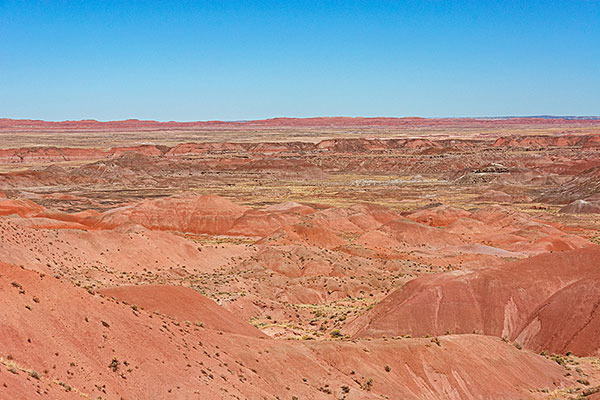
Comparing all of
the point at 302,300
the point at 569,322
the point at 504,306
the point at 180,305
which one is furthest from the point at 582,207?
the point at 180,305

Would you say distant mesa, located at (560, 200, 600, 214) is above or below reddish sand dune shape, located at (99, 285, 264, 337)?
below

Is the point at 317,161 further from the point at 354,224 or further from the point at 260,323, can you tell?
the point at 260,323

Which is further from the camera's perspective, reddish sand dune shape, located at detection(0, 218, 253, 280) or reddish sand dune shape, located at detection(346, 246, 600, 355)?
reddish sand dune shape, located at detection(0, 218, 253, 280)

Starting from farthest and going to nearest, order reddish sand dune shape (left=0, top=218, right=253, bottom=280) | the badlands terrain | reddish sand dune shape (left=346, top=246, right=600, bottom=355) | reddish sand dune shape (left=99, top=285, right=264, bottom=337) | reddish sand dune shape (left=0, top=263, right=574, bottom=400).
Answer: reddish sand dune shape (left=0, top=218, right=253, bottom=280) → reddish sand dune shape (left=346, top=246, right=600, bottom=355) → reddish sand dune shape (left=99, top=285, right=264, bottom=337) → the badlands terrain → reddish sand dune shape (left=0, top=263, right=574, bottom=400)

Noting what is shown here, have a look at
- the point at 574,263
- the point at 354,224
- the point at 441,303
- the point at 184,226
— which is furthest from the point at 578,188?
the point at 441,303

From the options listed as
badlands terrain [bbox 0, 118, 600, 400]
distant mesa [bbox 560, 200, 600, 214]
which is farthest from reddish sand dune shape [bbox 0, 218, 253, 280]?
distant mesa [bbox 560, 200, 600, 214]

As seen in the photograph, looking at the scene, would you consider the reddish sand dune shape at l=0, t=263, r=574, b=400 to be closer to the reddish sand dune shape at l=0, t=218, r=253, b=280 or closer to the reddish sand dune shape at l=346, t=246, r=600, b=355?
the reddish sand dune shape at l=346, t=246, r=600, b=355

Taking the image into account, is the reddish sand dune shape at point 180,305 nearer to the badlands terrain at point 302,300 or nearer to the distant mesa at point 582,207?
the badlands terrain at point 302,300
